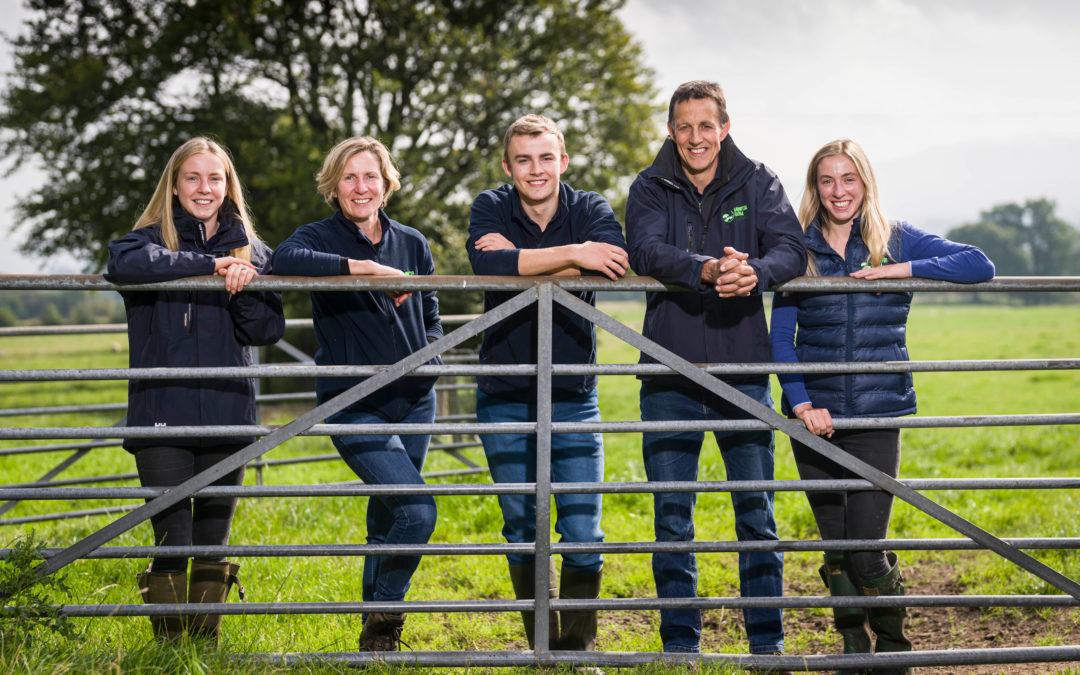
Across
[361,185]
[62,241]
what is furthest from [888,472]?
[62,241]

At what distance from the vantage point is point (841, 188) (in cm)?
344

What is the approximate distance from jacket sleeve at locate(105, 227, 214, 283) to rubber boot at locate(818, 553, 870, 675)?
2658mm

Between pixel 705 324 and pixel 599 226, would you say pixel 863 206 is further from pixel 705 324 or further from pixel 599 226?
pixel 599 226

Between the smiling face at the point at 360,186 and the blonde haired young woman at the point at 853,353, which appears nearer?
the blonde haired young woman at the point at 853,353

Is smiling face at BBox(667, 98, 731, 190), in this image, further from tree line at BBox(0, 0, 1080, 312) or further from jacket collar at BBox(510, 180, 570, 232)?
tree line at BBox(0, 0, 1080, 312)

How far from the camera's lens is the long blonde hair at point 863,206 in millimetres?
3389

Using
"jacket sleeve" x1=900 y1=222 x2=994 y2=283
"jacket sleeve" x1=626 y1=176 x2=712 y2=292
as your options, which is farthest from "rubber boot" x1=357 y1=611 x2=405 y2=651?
"jacket sleeve" x1=900 y1=222 x2=994 y2=283

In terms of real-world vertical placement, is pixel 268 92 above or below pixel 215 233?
above

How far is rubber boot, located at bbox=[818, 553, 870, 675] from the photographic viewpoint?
11.2 ft

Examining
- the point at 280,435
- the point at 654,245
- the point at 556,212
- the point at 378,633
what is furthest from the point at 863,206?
the point at 378,633

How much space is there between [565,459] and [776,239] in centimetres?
118

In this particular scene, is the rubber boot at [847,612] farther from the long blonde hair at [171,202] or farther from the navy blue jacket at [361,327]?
the long blonde hair at [171,202]

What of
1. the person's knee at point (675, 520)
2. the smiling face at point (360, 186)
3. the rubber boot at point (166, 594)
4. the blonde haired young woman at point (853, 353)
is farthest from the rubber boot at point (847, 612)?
the rubber boot at point (166, 594)

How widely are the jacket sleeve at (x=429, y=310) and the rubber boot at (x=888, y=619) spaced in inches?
81.4
